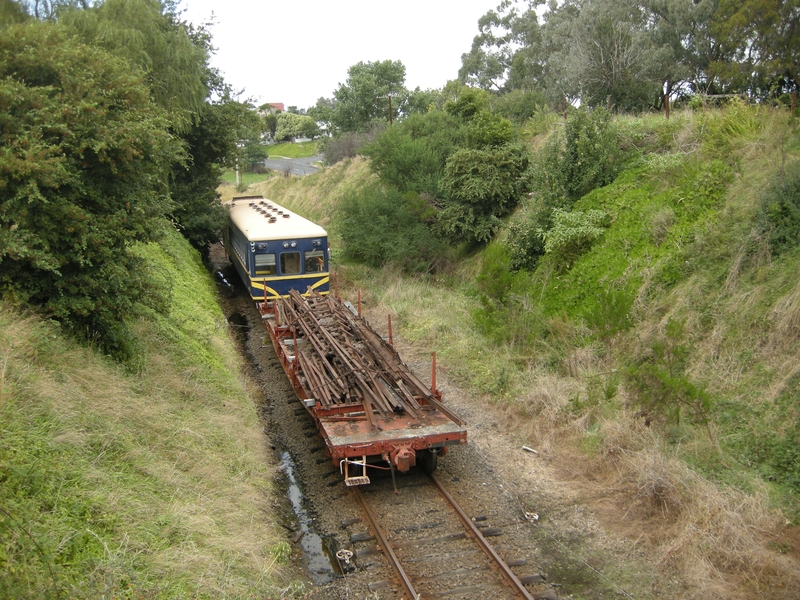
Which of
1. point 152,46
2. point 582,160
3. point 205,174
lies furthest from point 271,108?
point 582,160

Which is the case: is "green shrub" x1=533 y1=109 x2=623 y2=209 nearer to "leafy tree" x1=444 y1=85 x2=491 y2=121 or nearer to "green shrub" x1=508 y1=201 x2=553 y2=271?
"green shrub" x1=508 y1=201 x2=553 y2=271

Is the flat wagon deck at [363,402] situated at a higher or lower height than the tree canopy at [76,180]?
lower

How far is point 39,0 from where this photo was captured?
16750 mm

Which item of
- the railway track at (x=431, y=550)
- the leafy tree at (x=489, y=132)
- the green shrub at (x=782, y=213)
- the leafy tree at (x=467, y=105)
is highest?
the leafy tree at (x=467, y=105)

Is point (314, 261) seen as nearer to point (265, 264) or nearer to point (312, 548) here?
→ point (265, 264)

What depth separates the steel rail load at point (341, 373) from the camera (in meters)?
8.87

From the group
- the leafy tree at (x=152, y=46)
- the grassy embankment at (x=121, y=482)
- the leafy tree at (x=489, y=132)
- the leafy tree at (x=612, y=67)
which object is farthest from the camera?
the leafy tree at (x=612, y=67)

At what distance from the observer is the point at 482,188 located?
65.4 ft

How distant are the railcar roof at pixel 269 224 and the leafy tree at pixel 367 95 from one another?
26715mm

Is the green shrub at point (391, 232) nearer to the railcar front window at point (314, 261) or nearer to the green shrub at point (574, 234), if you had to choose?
the railcar front window at point (314, 261)

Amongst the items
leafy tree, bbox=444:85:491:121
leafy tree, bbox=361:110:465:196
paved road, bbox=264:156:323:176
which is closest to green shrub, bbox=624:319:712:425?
leafy tree, bbox=361:110:465:196

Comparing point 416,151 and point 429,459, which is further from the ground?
point 416,151

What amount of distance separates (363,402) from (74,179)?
5.29 meters

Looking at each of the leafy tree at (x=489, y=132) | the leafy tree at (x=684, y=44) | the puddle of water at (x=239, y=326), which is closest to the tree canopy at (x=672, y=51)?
the leafy tree at (x=684, y=44)
